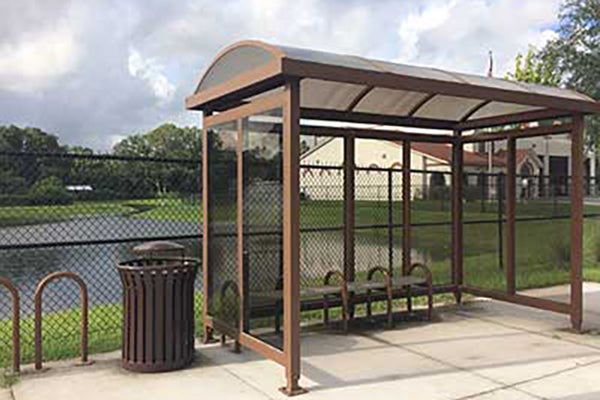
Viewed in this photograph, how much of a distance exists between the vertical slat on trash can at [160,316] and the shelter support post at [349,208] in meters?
2.69

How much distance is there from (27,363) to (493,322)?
5.18m

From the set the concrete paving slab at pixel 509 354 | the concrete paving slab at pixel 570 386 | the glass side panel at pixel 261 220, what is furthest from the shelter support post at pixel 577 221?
the glass side panel at pixel 261 220

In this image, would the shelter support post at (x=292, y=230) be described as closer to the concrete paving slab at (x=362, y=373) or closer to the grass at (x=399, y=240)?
the concrete paving slab at (x=362, y=373)

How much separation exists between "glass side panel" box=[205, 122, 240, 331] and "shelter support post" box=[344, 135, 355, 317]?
1.81 m

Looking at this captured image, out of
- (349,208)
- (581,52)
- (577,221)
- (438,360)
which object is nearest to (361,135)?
(349,208)

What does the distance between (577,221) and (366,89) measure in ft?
9.36

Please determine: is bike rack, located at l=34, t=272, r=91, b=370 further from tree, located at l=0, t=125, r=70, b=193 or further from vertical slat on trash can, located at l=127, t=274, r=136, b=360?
tree, located at l=0, t=125, r=70, b=193

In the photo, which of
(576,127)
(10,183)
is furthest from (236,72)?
(576,127)

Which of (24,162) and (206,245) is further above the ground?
(24,162)

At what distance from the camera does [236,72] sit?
5707mm

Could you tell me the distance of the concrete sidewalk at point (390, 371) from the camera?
471 cm

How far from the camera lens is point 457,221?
8.35 metres

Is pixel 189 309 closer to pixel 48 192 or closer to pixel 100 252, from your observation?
pixel 48 192

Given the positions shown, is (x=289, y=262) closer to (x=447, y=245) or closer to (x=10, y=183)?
(x=10, y=183)
